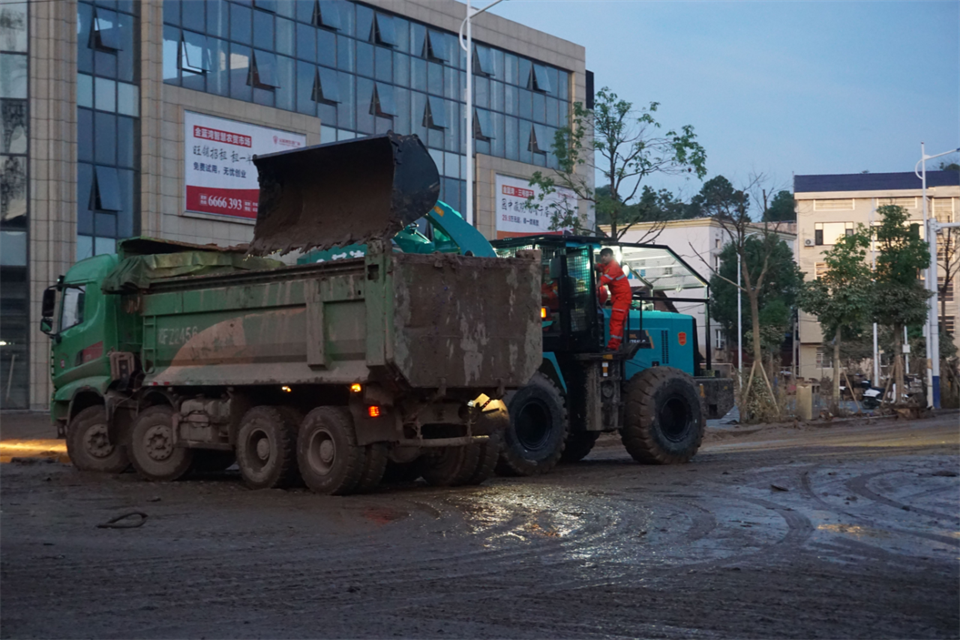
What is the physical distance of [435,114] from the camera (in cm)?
4434

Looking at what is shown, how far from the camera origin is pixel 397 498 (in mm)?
11734

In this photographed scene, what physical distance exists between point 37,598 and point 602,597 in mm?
3426

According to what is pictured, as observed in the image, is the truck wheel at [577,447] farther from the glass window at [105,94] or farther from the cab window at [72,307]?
the glass window at [105,94]

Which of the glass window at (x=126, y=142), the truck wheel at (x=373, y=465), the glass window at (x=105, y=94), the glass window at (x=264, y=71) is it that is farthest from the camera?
the glass window at (x=264, y=71)

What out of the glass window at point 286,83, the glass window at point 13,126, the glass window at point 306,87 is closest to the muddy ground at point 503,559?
the glass window at point 13,126

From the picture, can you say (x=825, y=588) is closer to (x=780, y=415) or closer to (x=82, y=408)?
(x=82, y=408)

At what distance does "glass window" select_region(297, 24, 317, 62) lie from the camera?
127 feet

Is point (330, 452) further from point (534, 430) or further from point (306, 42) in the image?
point (306, 42)

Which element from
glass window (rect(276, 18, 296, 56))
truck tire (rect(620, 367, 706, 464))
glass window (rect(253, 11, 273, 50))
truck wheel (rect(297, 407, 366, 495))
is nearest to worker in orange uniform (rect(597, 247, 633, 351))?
truck tire (rect(620, 367, 706, 464))

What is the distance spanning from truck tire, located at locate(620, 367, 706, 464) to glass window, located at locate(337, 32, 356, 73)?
28.0 meters

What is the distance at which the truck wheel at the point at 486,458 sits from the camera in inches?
496

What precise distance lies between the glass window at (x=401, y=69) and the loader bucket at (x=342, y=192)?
3009cm

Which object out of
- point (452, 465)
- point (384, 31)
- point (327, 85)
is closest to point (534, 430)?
point (452, 465)

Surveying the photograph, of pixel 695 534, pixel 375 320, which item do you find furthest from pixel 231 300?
pixel 695 534
